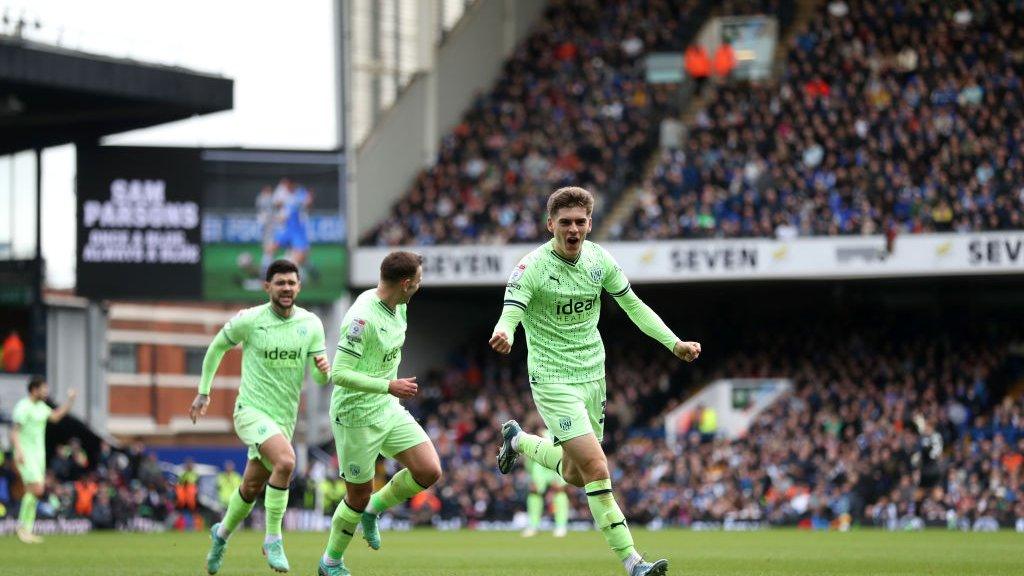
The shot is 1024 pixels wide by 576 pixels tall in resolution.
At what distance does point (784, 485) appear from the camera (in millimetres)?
30594

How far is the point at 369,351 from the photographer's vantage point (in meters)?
11.5

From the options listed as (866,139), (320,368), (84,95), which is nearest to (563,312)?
(320,368)

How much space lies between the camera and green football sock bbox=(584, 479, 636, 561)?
1029 centimetres

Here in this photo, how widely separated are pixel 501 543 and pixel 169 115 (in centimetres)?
1840

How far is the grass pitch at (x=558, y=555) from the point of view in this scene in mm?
13914

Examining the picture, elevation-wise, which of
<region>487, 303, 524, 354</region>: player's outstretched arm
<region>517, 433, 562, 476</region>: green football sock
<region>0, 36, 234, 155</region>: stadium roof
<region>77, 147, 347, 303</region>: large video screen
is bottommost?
<region>517, 433, 562, 476</region>: green football sock

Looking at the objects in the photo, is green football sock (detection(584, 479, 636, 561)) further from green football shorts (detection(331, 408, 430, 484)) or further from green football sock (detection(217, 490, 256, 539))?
green football sock (detection(217, 490, 256, 539))

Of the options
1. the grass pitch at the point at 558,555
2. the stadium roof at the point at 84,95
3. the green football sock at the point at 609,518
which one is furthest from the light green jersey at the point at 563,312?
the stadium roof at the point at 84,95

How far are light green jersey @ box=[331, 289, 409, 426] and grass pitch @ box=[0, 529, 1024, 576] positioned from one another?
2159mm

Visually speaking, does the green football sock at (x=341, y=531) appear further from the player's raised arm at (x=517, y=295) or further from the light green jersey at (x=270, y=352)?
the player's raised arm at (x=517, y=295)

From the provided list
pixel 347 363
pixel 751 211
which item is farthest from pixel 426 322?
pixel 347 363

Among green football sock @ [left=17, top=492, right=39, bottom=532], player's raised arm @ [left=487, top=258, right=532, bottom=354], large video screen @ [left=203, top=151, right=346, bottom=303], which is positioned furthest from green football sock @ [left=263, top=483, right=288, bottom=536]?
large video screen @ [left=203, top=151, right=346, bottom=303]

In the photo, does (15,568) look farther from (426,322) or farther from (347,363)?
(426,322)

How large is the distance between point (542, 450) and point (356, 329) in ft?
5.32
